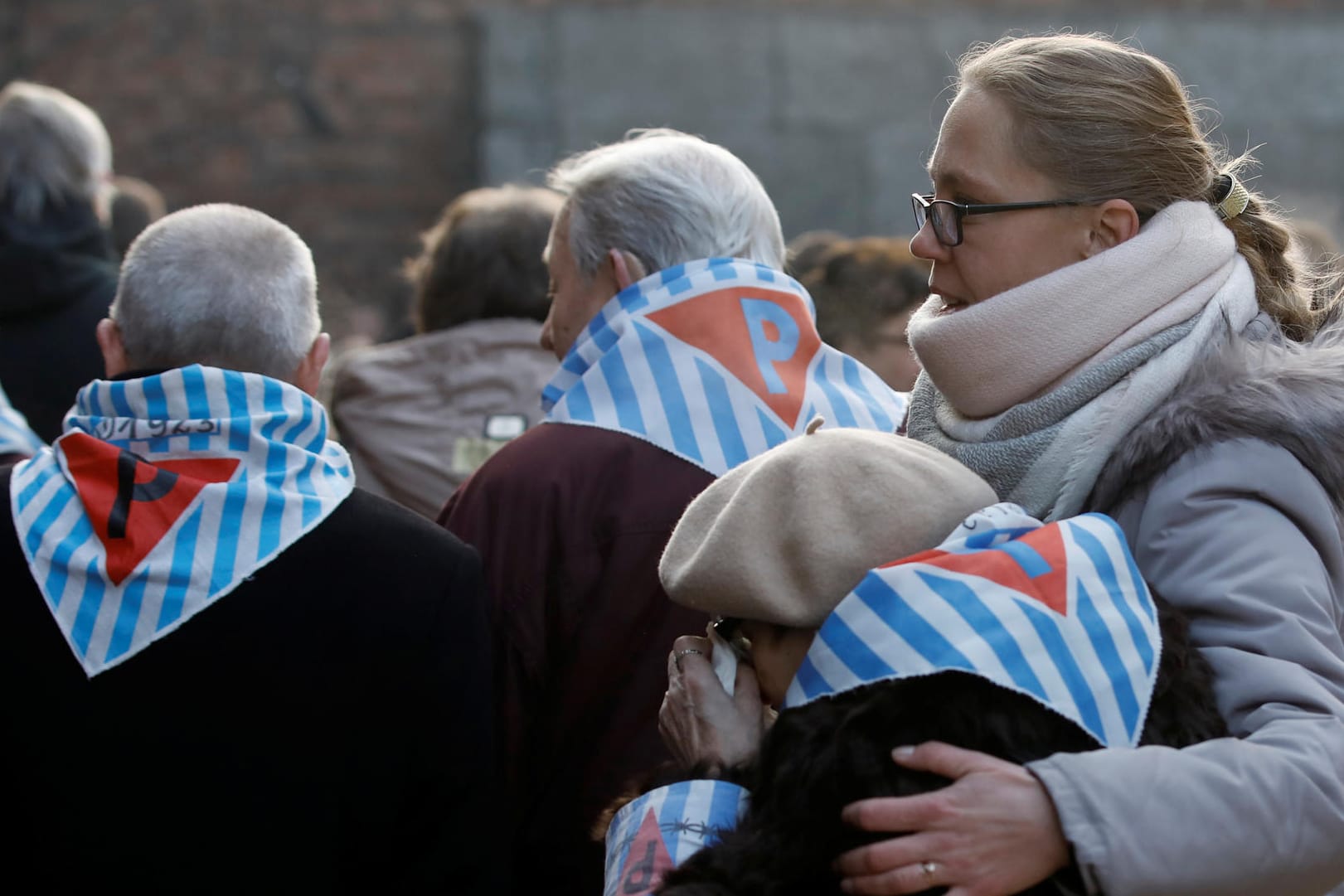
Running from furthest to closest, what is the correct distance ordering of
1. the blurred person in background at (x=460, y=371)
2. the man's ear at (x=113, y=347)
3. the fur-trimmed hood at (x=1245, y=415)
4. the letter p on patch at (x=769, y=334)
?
the blurred person in background at (x=460, y=371) < the letter p on patch at (x=769, y=334) < the man's ear at (x=113, y=347) < the fur-trimmed hood at (x=1245, y=415)

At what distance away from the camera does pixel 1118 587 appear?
1.52 m

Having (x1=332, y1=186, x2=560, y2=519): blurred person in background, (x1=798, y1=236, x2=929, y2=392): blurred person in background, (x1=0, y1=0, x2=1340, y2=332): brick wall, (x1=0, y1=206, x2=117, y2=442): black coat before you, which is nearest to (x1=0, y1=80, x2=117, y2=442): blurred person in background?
(x1=0, y1=206, x2=117, y2=442): black coat

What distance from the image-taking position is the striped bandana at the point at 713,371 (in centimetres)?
252

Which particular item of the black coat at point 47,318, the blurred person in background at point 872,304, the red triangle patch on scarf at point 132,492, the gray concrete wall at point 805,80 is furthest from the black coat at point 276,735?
the gray concrete wall at point 805,80

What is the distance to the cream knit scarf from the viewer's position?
68.2 inches

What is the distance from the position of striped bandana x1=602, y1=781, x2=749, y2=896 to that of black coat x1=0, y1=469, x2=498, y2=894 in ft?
1.84

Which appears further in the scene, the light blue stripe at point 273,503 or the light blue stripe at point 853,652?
the light blue stripe at point 273,503

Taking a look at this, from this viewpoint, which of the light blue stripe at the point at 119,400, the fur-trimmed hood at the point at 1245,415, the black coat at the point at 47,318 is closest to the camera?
the fur-trimmed hood at the point at 1245,415

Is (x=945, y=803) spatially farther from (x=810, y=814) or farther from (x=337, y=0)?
(x=337, y=0)

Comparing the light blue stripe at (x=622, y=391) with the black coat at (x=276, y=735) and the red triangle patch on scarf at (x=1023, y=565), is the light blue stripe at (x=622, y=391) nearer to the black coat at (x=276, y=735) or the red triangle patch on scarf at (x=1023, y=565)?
the black coat at (x=276, y=735)

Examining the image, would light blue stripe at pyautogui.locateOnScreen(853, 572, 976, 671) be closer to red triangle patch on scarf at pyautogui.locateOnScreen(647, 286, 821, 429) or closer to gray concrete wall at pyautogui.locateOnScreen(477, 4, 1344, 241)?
red triangle patch on scarf at pyautogui.locateOnScreen(647, 286, 821, 429)

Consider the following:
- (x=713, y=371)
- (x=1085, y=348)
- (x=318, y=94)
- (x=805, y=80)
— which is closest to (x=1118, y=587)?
(x=1085, y=348)

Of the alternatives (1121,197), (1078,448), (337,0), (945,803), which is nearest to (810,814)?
(945,803)

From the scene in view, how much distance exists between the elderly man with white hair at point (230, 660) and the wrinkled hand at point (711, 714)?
1.81 ft
